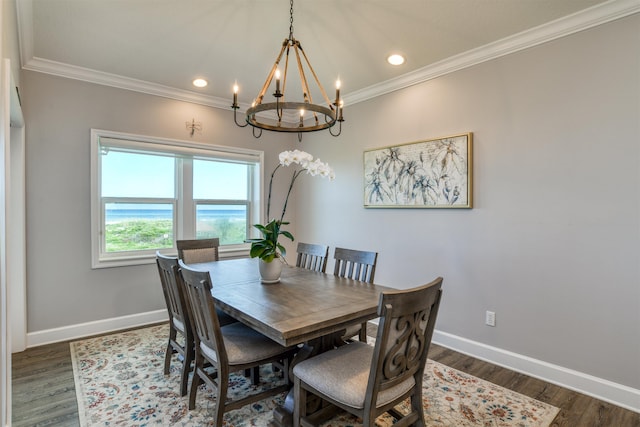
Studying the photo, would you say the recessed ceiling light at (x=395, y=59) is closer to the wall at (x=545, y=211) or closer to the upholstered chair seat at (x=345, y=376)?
the wall at (x=545, y=211)

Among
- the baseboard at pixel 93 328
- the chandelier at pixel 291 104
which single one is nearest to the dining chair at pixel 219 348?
the chandelier at pixel 291 104

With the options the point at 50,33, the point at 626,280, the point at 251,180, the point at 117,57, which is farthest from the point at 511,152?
the point at 50,33

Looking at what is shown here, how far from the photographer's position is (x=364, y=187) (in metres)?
3.95

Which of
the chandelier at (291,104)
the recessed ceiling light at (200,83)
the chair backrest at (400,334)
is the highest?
the recessed ceiling light at (200,83)

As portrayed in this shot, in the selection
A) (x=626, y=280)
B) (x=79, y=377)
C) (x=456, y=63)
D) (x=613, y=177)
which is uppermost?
(x=456, y=63)

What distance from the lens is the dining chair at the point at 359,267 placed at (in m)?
2.59

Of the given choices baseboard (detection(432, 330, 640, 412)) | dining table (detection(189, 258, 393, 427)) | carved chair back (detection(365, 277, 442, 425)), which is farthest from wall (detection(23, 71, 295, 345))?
baseboard (detection(432, 330, 640, 412))

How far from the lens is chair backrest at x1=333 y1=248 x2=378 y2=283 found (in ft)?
8.58

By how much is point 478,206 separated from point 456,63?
132cm

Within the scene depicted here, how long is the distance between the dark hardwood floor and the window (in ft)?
3.24

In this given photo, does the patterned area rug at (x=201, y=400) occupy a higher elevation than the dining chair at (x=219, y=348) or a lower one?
lower

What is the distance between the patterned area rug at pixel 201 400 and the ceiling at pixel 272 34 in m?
2.64

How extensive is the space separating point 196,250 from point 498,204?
285 centimetres

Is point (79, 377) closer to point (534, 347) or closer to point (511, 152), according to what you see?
point (534, 347)
